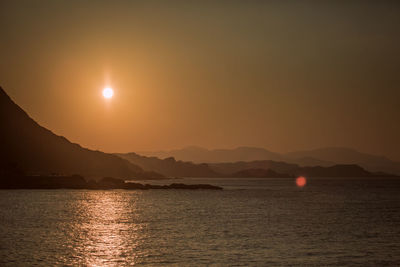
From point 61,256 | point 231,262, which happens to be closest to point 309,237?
point 231,262

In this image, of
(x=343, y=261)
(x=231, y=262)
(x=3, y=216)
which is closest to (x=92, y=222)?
(x=3, y=216)

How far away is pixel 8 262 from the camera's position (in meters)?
39.5

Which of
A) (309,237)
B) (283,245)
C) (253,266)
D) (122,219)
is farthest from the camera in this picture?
(122,219)

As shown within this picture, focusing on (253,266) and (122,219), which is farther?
(122,219)

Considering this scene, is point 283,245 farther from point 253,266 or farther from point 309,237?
point 253,266

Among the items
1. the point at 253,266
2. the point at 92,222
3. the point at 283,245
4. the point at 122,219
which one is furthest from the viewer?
the point at 122,219

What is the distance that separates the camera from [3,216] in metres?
82.4

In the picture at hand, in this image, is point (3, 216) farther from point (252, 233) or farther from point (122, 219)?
point (252, 233)

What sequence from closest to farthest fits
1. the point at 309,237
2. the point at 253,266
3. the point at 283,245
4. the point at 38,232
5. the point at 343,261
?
the point at 253,266, the point at 343,261, the point at 283,245, the point at 309,237, the point at 38,232

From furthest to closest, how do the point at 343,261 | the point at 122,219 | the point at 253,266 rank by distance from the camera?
the point at 122,219 → the point at 343,261 → the point at 253,266

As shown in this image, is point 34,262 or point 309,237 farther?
point 309,237

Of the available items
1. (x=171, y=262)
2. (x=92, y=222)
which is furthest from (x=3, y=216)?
(x=171, y=262)

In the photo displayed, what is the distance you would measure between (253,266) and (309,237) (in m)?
21.1

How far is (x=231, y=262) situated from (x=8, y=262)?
19263 millimetres
